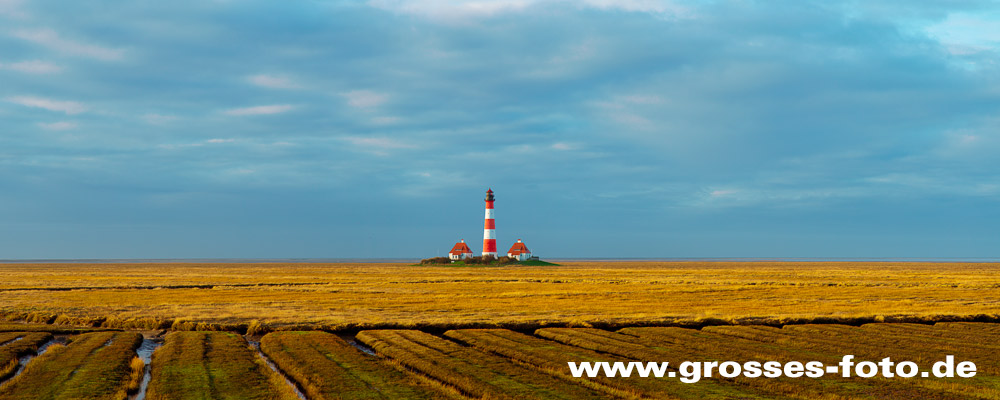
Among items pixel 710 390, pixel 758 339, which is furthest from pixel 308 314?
pixel 710 390

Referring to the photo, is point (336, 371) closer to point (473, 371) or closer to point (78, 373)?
point (473, 371)

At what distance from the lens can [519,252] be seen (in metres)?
165

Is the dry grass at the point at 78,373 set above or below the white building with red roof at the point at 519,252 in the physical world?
below

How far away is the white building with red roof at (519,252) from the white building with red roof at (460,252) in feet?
36.7

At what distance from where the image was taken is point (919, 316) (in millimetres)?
34125

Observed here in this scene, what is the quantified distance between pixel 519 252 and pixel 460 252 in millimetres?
14891

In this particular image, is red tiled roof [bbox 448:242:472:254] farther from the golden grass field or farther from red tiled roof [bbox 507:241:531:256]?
the golden grass field

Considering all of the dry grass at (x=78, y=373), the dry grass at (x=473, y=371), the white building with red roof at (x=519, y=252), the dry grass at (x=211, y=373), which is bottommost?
the dry grass at (x=78, y=373)

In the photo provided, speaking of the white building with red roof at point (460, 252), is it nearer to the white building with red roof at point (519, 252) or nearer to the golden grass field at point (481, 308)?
the white building with red roof at point (519, 252)

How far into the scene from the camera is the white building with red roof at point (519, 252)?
164000 millimetres

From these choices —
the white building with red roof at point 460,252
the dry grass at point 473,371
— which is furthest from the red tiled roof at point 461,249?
the dry grass at point 473,371

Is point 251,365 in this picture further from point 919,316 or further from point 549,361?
point 919,316

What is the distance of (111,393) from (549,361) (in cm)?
1161

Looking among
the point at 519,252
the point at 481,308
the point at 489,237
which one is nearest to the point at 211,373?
the point at 481,308
